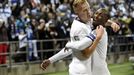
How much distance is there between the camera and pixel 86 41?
20.2 feet

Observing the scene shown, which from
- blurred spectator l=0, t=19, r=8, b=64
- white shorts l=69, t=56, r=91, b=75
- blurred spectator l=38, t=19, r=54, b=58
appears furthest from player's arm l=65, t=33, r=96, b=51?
blurred spectator l=38, t=19, r=54, b=58

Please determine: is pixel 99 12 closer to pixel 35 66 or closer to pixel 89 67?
pixel 89 67

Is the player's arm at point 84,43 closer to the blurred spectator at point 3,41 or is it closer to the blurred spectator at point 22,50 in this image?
the blurred spectator at point 3,41

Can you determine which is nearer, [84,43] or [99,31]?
[84,43]

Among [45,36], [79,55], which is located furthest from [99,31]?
[45,36]

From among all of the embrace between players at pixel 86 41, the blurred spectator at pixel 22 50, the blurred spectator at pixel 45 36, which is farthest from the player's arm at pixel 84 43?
the blurred spectator at pixel 45 36

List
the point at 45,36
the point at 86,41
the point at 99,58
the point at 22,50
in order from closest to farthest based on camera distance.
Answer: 1. the point at 86,41
2. the point at 99,58
3. the point at 22,50
4. the point at 45,36

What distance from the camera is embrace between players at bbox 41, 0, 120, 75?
6.19 meters

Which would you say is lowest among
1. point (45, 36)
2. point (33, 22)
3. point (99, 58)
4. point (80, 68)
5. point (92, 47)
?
point (80, 68)

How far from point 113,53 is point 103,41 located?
14.7 meters

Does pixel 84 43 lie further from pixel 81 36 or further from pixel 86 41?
pixel 81 36

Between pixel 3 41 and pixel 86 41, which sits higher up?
pixel 3 41

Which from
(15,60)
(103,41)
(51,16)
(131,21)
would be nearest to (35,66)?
(15,60)

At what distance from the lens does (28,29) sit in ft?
54.3
